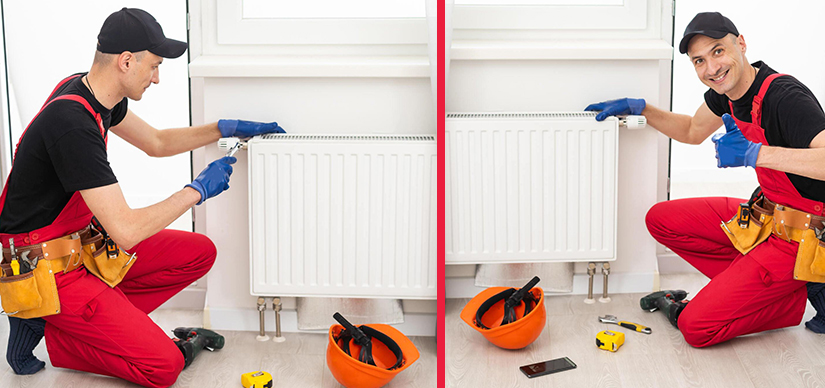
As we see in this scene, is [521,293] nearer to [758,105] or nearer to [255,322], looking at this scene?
[758,105]

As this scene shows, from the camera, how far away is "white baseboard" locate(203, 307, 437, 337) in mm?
2119

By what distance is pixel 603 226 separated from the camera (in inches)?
74.5

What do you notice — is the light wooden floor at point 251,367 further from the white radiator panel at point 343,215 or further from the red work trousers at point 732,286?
the red work trousers at point 732,286

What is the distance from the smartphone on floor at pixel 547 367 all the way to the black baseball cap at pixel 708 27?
2.61 feet

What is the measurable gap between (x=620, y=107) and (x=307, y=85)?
0.84 m

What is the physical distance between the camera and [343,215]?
6.45 feet

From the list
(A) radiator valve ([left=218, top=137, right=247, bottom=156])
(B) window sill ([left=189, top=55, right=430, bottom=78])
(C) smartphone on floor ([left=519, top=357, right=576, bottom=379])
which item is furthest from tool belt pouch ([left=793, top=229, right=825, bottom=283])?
(A) radiator valve ([left=218, top=137, right=247, bottom=156])

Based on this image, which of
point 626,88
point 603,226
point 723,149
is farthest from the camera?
point 603,226

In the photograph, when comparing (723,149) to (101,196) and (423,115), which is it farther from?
(101,196)

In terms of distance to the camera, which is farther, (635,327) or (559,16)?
(635,327)

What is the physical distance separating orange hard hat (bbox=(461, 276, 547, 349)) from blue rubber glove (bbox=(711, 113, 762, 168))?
1.78 ft

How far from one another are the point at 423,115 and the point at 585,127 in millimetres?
447

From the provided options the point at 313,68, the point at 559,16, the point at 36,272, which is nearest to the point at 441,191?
the point at 559,16

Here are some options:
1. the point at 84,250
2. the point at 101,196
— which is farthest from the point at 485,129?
the point at 84,250
